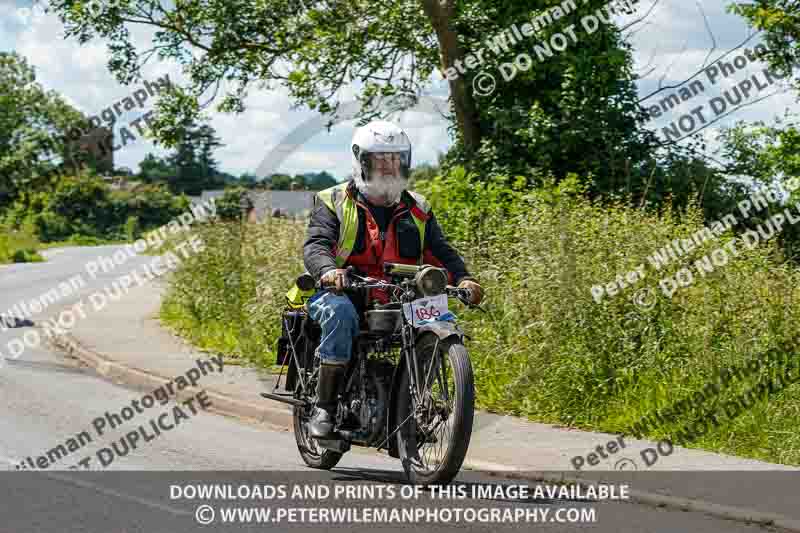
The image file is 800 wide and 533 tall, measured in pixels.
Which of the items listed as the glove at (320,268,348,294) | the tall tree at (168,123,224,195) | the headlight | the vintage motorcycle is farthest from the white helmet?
Answer: the tall tree at (168,123,224,195)

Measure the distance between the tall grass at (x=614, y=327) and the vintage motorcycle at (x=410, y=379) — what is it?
3.03 m

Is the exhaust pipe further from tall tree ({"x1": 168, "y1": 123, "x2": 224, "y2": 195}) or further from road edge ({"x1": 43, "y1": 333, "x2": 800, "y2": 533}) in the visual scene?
tall tree ({"x1": 168, "y1": 123, "x2": 224, "y2": 195})

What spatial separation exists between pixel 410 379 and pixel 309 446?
1.59 meters

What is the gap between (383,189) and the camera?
756 centimetres

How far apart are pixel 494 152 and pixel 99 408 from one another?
375 inches

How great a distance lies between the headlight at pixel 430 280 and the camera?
23.1ft

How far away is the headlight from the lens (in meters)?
7.04

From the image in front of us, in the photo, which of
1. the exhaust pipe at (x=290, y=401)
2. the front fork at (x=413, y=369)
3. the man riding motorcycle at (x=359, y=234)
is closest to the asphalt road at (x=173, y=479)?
the exhaust pipe at (x=290, y=401)

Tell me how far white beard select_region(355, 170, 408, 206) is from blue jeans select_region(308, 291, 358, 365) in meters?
0.72

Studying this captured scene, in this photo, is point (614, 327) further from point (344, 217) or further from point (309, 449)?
point (344, 217)

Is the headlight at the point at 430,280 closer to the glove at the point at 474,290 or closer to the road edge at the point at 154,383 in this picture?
the glove at the point at 474,290

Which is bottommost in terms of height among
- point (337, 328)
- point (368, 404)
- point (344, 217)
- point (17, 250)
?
point (368, 404)

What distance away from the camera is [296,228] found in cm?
1634

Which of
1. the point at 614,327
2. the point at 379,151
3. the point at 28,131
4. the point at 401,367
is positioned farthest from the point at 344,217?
the point at 28,131
